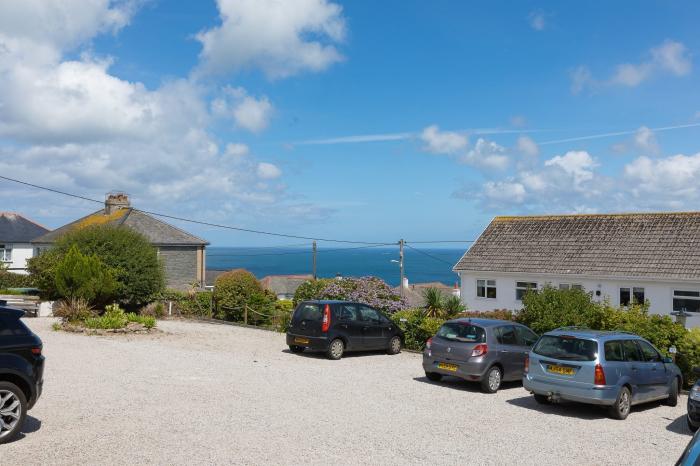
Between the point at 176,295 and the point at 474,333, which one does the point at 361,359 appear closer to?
the point at 474,333

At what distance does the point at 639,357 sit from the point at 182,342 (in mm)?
13559

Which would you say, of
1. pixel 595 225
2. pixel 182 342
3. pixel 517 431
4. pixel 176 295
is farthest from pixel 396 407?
pixel 595 225

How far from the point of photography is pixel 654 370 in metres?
12.7

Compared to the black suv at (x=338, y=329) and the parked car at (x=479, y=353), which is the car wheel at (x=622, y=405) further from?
the black suv at (x=338, y=329)

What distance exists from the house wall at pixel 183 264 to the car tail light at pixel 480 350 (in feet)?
117

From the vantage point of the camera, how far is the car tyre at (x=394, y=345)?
1959 centimetres

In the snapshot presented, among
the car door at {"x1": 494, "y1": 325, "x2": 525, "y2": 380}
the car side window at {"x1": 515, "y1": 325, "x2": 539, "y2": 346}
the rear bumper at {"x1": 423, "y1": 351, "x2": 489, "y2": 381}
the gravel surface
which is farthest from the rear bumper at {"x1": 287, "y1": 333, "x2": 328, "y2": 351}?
the car side window at {"x1": 515, "y1": 325, "x2": 539, "y2": 346}

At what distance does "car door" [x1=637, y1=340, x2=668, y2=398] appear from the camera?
12.6 metres

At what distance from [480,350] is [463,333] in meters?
0.61

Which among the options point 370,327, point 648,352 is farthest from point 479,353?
point 370,327

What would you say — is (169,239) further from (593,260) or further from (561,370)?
(561,370)

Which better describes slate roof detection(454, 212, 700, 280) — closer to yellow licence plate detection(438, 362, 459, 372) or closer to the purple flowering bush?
the purple flowering bush

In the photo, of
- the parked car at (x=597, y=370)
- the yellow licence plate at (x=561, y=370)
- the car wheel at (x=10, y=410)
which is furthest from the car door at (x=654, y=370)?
the car wheel at (x=10, y=410)

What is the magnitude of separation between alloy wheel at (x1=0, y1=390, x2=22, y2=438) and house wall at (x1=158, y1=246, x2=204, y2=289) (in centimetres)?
3882
